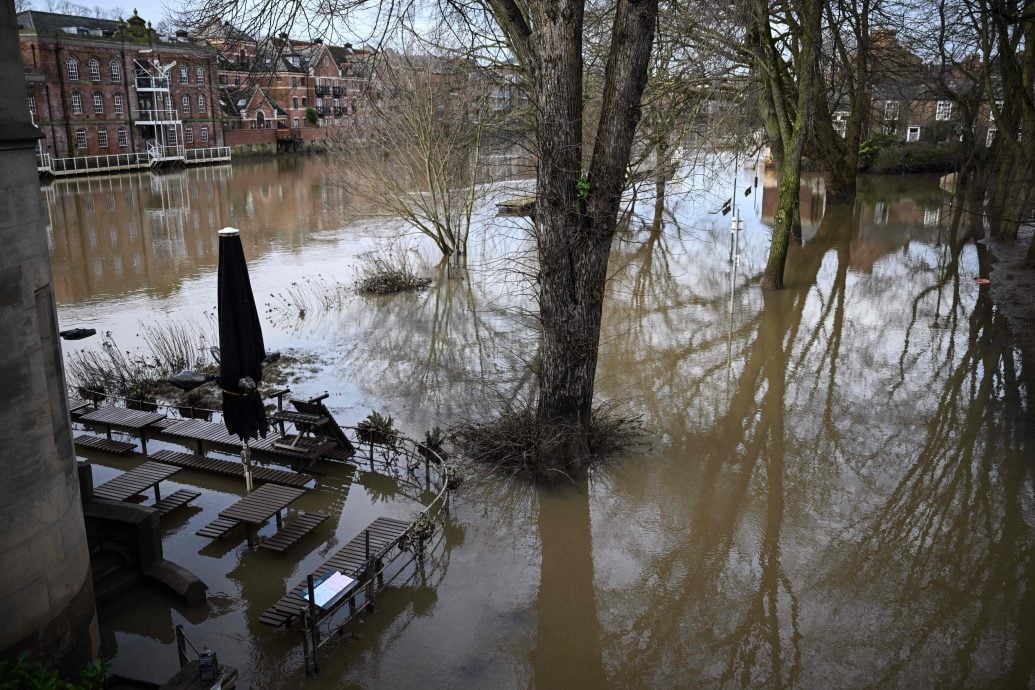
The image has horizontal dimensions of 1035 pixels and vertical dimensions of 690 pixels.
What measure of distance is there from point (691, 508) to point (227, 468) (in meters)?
5.72

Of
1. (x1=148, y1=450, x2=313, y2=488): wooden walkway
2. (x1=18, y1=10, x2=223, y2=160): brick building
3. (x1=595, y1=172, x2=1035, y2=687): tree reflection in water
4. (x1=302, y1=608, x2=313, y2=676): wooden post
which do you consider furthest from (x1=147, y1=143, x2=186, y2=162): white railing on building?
(x1=302, y1=608, x2=313, y2=676): wooden post

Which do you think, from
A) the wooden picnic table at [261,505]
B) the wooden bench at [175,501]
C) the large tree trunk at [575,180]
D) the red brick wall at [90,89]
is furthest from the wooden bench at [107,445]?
the red brick wall at [90,89]

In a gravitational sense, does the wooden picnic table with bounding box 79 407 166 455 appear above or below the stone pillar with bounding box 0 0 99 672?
below

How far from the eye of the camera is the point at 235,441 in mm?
10852

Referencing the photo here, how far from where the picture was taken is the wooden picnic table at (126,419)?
11.5 meters

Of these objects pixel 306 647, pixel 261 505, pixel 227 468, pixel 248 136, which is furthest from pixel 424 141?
pixel 248 136

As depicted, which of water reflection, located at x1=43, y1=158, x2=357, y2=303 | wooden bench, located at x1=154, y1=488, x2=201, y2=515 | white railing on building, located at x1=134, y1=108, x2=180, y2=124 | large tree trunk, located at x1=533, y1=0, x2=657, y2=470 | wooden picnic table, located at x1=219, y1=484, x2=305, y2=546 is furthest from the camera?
white railing on building, located at x1=134, y1=108, x2=180, y2=124

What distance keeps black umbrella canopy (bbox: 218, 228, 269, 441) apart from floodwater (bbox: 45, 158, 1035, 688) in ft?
4.28

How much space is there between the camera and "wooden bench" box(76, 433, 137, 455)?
1123 cm

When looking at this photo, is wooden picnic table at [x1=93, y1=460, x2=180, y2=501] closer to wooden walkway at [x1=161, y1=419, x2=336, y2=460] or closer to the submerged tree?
wooden walkway at [x1=161, y1=419, x2=336, y2=460]

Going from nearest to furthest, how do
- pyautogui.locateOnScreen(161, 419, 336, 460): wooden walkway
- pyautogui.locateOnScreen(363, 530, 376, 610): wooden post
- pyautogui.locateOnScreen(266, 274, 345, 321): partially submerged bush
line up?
pyautogui.locateOnScreen(363, 530, 376, 610): wooden post → pyautogui.locateOnScreen(161, 419, 336, 460): wooden walkway → pyautogui.locateOnScreen(266, 274, 345, 321): partially submerged bush

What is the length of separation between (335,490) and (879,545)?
247 inches

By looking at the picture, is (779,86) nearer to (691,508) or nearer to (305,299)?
(305,299)

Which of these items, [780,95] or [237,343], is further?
[780,95]
